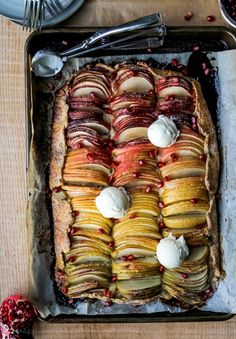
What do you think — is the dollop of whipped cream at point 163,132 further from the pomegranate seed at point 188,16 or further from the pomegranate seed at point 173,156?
the pomegranate seed at point 188,16

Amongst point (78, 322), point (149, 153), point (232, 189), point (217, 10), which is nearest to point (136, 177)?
point (149, 153)

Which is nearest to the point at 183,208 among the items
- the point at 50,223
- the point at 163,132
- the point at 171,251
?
the point at 171,251

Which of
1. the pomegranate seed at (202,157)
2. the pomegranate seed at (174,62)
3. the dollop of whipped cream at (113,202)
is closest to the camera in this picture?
the dollop of whipped cream at (113,202)

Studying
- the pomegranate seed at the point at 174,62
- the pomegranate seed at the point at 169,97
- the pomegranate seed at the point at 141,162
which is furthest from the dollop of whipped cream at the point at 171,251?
the pomegranate seed at the point at 174,62

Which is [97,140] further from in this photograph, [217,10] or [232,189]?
[217,10]

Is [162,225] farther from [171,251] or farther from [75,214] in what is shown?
[75,214]

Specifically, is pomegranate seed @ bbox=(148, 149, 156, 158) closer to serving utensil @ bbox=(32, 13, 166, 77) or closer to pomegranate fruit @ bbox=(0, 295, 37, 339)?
serving utensil @ bbox=(32, 13, 166, 77)
